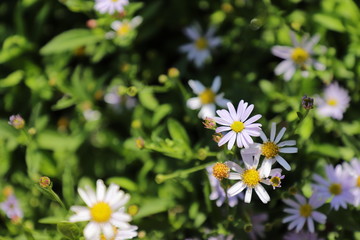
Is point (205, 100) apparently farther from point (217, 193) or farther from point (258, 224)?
point (258, 224)

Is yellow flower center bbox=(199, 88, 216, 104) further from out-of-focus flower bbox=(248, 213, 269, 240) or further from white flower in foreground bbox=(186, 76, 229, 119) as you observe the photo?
out-of-focus flower bbox=(248, 213, 269, 240)

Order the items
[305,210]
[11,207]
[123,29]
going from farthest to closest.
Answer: [123,29], [11,207], [305,210]

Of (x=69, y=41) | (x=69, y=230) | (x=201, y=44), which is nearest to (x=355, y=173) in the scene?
(x=201, y=44)

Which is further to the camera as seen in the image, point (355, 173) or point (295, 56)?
point (295, 56)

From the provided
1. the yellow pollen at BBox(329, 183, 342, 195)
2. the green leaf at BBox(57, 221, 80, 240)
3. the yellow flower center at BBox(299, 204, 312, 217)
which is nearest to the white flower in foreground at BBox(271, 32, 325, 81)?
the yellow pollen at BBox(329, 183, 342, 195)

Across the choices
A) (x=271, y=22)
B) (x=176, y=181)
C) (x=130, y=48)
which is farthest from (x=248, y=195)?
(x=130, y=48)

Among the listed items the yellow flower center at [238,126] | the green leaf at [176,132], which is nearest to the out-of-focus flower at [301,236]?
the green leaf at [176,132]

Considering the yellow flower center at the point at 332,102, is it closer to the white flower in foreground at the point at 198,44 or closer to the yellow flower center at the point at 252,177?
the white flower in foreground at the point at 198,44
